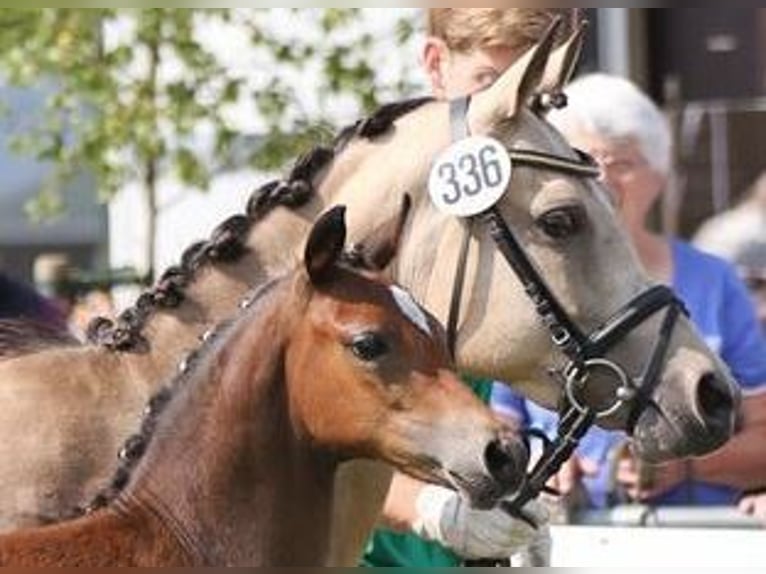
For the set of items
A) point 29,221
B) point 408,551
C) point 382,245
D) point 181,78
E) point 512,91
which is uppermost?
point 512,91

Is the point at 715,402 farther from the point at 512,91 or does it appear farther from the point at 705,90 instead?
the point at 705,90

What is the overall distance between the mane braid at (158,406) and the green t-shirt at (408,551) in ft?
1.89

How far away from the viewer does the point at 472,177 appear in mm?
2488

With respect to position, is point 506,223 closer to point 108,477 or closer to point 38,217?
point 108,477

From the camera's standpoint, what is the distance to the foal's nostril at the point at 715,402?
98.9 inches

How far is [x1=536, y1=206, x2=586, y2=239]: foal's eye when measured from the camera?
252 cm

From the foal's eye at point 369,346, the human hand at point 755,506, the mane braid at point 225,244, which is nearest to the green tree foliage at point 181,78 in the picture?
the human hand at point 755,506

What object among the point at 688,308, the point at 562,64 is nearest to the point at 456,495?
the point at 562,64

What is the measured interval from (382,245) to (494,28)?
0.65 m

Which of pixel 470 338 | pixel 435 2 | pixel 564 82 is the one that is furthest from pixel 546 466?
pixel 435 2

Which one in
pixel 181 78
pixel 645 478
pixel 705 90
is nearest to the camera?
pixel 645 478

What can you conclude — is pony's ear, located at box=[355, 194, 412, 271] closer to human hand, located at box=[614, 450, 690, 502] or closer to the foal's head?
the foal's head

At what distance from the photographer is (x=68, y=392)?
8.15 feet

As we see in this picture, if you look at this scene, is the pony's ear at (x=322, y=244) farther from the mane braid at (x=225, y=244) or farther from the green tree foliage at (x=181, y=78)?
the green tree foliage at (x=181, y=78)
